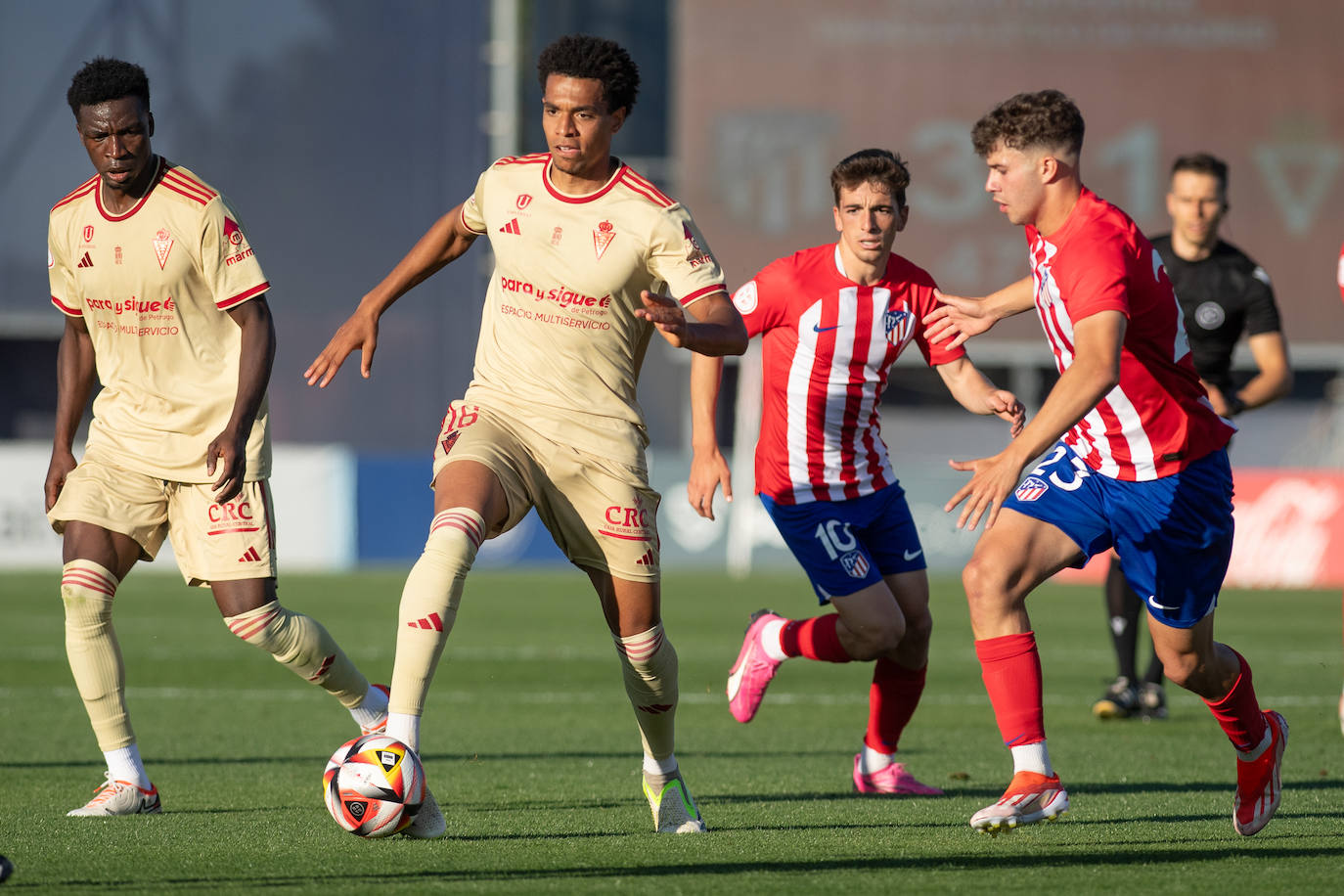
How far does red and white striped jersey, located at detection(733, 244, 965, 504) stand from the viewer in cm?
665

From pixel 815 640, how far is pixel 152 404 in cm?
268

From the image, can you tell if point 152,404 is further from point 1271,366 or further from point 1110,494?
point 1271,366

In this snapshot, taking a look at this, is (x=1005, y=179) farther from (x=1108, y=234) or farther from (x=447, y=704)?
(x=447, y=704)

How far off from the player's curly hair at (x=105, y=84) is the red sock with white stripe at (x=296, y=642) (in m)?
1.71

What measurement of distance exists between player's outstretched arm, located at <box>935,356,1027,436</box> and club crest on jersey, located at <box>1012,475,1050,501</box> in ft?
0.55

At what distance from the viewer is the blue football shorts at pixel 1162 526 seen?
5.34 meters

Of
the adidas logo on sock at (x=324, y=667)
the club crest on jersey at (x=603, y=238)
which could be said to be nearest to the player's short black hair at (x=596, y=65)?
the club crest on jersey at (x=603, y=238)

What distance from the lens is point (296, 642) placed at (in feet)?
19.3

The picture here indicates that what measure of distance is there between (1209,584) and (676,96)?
18730mm

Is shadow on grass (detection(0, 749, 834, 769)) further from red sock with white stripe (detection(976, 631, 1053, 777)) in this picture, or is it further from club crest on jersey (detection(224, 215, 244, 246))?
club crest on jersey (detection(224, 215, 244, 246))

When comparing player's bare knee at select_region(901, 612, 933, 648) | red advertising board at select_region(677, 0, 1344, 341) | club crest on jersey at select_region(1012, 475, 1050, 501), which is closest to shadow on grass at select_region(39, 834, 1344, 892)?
club crest on jersey at select_region(1012, 475, 1050, 501)

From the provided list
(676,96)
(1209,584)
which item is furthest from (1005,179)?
(676,96)

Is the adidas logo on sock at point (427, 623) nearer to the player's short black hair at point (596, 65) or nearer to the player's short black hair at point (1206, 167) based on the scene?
the player's short black hair at point (596, 65)

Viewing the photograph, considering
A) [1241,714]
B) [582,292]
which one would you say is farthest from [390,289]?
[1241,714]
